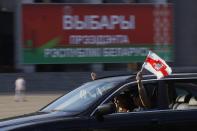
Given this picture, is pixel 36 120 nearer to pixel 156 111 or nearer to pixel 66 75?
pixel 156 111

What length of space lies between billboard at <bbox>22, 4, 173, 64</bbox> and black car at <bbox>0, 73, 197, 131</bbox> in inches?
1219

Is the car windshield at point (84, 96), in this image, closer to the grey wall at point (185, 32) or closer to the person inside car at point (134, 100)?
the person inside car at point (134, 100)

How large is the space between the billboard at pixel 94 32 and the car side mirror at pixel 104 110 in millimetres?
31525

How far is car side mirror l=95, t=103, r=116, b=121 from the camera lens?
7773 mm

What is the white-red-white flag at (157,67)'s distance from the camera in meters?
8.34

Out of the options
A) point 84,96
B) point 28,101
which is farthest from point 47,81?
point 84,96

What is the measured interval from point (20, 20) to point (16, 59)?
8.42ft

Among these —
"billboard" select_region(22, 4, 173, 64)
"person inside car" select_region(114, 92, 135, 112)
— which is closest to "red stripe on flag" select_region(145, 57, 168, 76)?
"person inside car" select_region(114, 92, 135, 112)

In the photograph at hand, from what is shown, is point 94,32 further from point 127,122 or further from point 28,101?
point 127,122

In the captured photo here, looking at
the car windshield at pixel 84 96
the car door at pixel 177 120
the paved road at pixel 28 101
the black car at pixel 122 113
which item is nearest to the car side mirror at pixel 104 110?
the black car at pixel 122 113

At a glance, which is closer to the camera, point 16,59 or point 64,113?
point 64,113

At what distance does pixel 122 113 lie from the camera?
8023 mm

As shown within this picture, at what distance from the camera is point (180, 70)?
8.65m

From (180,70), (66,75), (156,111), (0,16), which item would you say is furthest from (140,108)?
(0,16)
